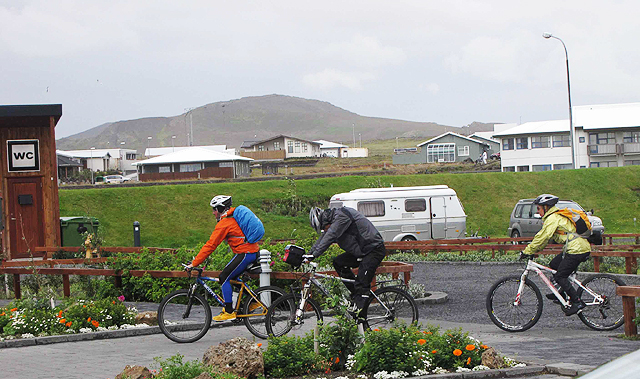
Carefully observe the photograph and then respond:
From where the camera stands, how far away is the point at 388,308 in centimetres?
944

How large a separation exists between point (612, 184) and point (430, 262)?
28278 millimetres

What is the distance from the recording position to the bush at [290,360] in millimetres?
7145

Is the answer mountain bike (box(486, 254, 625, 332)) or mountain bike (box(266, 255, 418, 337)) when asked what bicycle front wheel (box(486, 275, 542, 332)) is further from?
mountain bike (box(266, 255, 418, 337))

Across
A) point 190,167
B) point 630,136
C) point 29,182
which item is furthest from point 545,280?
point 190,167

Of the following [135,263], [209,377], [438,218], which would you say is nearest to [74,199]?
[438,218]

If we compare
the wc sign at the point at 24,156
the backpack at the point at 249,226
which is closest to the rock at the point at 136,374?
the backpack at the point at 249,226

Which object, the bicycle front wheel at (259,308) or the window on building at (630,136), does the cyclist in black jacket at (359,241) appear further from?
the window on building at (630,136)

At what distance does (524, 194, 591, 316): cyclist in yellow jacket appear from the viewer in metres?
10.3

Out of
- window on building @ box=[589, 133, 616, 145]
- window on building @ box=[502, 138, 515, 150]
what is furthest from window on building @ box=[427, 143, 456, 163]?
window on building @ box=[589, 133, 616, 145]

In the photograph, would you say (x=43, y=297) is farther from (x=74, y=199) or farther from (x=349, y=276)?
(x=74, y=199)

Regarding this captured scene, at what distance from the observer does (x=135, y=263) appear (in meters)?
13.9

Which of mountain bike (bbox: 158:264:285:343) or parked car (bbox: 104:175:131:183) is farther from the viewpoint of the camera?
parked car (bbox: 104:175:131:183)

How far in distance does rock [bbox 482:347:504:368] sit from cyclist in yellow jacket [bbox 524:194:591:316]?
10.9 feet

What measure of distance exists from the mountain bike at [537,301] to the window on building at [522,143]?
62.8m
